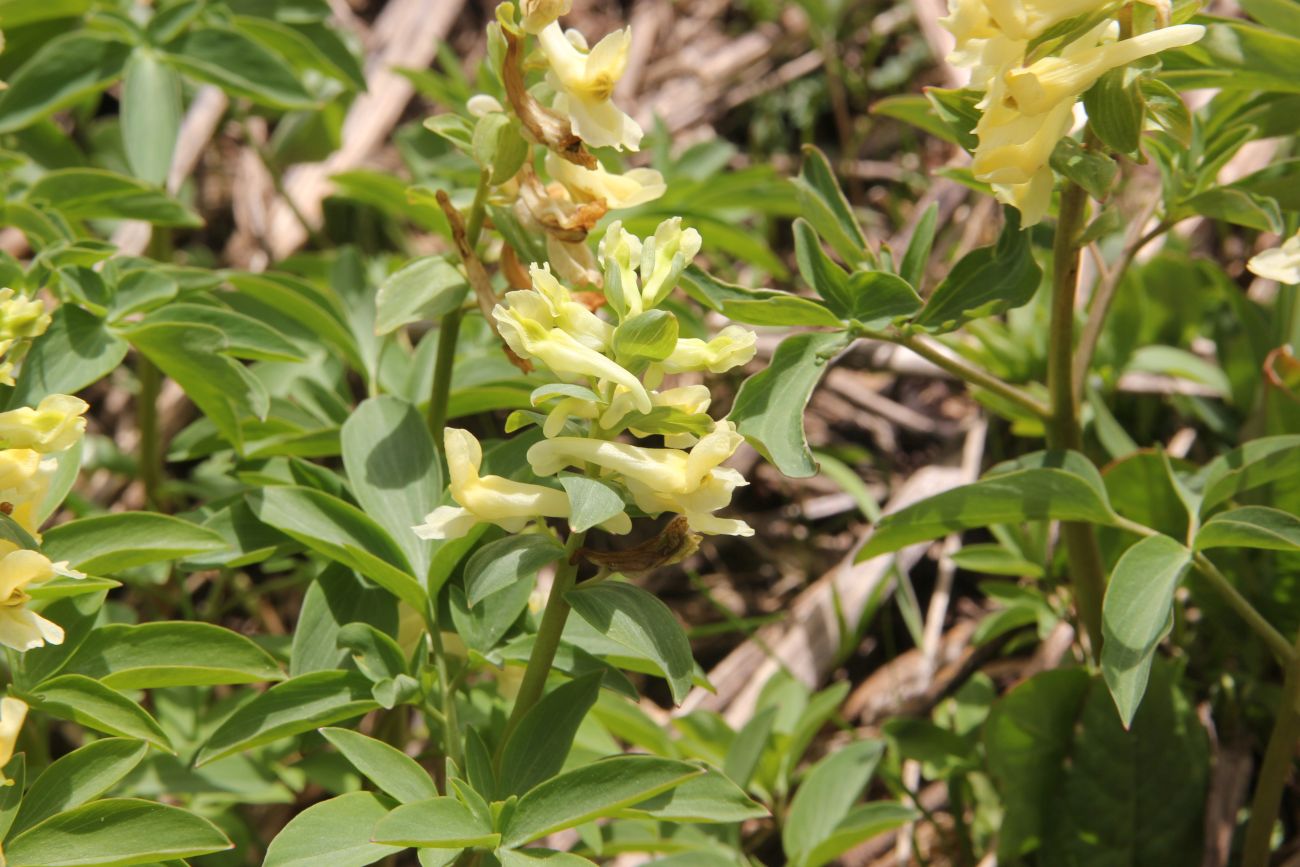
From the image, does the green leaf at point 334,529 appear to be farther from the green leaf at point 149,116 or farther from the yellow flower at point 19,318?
the green leaf at point 149,116

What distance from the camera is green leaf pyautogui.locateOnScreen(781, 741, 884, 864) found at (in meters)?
1.62

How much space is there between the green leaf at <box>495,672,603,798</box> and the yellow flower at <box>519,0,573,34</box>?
0.65 meters

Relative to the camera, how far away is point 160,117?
6.19 ft

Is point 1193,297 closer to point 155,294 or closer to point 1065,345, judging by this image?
point 1065,345

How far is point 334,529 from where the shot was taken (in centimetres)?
139

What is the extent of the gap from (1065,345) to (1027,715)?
1.68ft

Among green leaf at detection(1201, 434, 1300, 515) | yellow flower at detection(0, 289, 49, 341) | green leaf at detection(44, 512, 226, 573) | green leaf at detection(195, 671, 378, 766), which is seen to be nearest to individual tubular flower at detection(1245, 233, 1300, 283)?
green leaf at detection(1201, 434, 1300, 515)

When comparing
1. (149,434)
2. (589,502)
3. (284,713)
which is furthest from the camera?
(149,434)

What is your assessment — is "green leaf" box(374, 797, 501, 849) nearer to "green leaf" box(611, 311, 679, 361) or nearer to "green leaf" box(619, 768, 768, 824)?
"green leaf" box(619, 768, 768, 824)

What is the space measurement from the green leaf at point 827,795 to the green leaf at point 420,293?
0.79m

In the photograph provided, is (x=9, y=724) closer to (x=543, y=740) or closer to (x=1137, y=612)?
(x=543, y=740)

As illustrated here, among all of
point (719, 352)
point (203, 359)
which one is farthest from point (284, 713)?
Result: point (719, 352)

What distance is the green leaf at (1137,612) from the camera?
1.20 metres

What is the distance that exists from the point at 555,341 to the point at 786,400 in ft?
1.03
